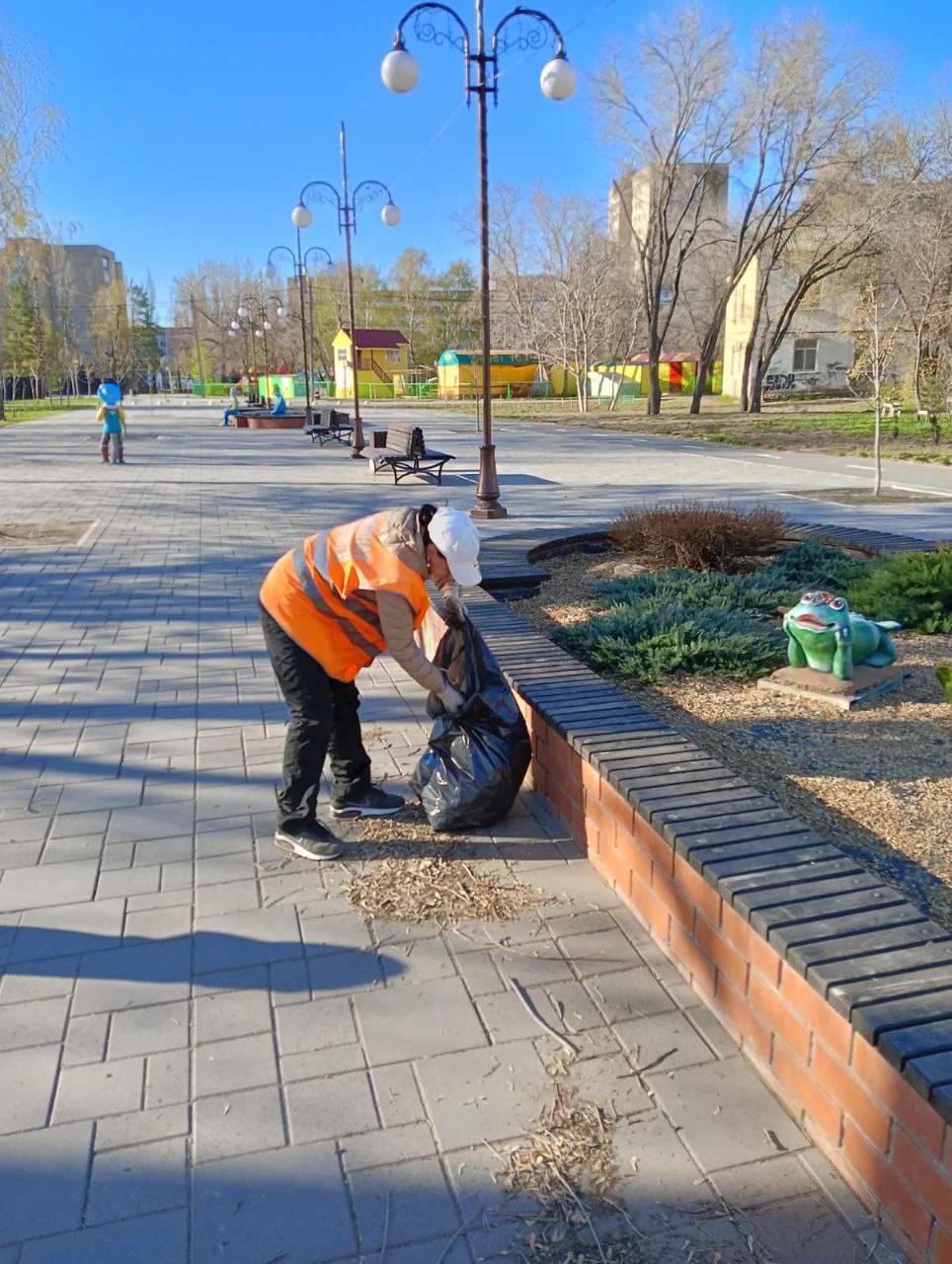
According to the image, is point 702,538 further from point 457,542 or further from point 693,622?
point 457,542

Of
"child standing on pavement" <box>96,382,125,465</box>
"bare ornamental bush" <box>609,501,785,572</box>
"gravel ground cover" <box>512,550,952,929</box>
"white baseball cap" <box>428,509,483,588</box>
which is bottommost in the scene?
"gravel ground cover" <box>512,550,952,929</box>

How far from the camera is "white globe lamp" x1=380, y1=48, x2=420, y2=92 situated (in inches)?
392

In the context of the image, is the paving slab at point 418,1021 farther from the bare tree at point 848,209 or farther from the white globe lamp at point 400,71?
the bare tree at point 848,209

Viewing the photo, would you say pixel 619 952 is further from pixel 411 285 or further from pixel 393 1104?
pixel 411 285

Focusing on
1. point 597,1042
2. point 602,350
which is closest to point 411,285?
point 602,350

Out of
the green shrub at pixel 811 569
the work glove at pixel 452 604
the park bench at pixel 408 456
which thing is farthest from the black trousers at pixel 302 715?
the park bench at pixel 408 456

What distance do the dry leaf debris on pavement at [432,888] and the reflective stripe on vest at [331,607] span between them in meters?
0.78

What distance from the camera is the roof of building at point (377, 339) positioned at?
206 feet

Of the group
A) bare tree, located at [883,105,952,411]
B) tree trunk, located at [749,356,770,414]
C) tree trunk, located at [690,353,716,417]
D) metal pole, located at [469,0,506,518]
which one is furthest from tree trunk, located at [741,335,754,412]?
metal pole, located at [469,0,506,518]

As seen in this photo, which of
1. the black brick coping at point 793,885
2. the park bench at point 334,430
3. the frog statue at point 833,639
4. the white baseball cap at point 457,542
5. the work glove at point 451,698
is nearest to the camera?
the black brick coping at point 793,885

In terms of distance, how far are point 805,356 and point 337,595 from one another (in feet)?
178

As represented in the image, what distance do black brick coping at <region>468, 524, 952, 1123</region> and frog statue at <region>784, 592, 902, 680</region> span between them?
114cm

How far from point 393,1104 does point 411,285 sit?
8497 centimetres

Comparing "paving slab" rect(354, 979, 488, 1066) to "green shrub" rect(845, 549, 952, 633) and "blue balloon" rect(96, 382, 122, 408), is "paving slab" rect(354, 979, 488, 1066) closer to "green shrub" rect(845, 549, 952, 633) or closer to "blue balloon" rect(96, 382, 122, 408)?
"green shrub" rect(845, 549, 952, 633)
